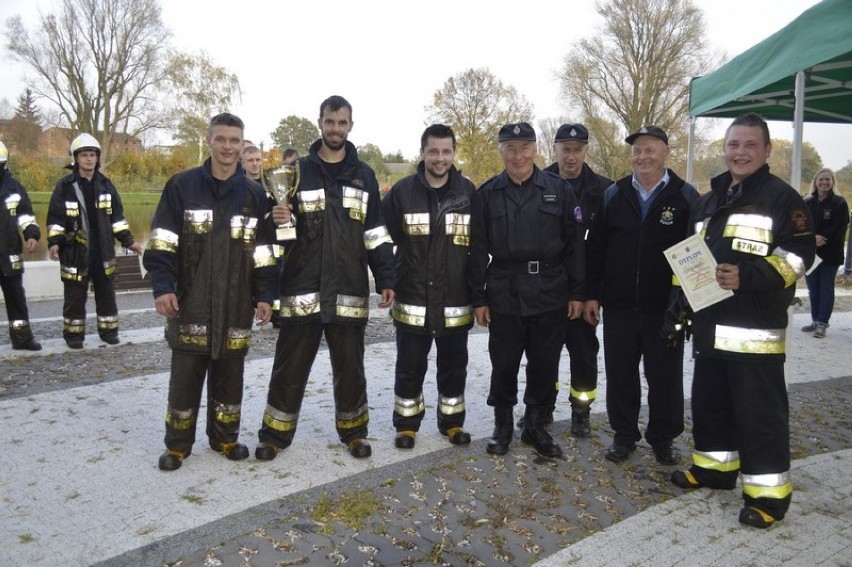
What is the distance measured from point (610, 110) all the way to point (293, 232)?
32073 mm

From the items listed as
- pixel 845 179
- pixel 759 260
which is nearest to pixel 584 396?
pixel 759 260

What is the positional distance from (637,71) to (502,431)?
32.0 m

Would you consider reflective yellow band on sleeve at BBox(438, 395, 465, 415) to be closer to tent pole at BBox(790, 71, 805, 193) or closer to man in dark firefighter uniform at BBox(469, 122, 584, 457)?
man in dark firefighter uniform at BBox(469, 122, 584, 457)

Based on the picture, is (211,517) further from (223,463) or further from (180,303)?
(180,303)

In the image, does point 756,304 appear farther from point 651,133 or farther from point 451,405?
point 451,405

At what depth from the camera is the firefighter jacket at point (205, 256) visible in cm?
410

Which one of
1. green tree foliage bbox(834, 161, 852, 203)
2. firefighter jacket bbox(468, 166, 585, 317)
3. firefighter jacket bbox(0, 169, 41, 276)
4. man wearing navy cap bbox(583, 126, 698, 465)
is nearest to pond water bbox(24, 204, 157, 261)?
firefighter jacket bbox(0, 169, 41, 276)

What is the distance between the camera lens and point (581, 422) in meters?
5.07

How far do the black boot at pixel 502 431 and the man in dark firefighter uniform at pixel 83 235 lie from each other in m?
5.39

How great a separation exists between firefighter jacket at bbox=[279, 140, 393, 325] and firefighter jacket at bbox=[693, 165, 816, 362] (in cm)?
221

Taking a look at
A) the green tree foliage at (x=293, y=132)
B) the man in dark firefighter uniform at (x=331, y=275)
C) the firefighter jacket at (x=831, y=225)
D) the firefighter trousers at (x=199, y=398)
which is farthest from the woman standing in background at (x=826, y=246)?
the green tree foliage at (x=293, y=132)

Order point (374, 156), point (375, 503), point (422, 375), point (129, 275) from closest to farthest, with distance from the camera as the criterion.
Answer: point (375, 503)
point (422, 375)
point (129, 275)
point (374, 156)

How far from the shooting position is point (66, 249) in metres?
7.48

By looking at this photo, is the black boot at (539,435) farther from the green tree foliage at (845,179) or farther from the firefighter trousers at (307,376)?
the green tree foliage at (845,179)
